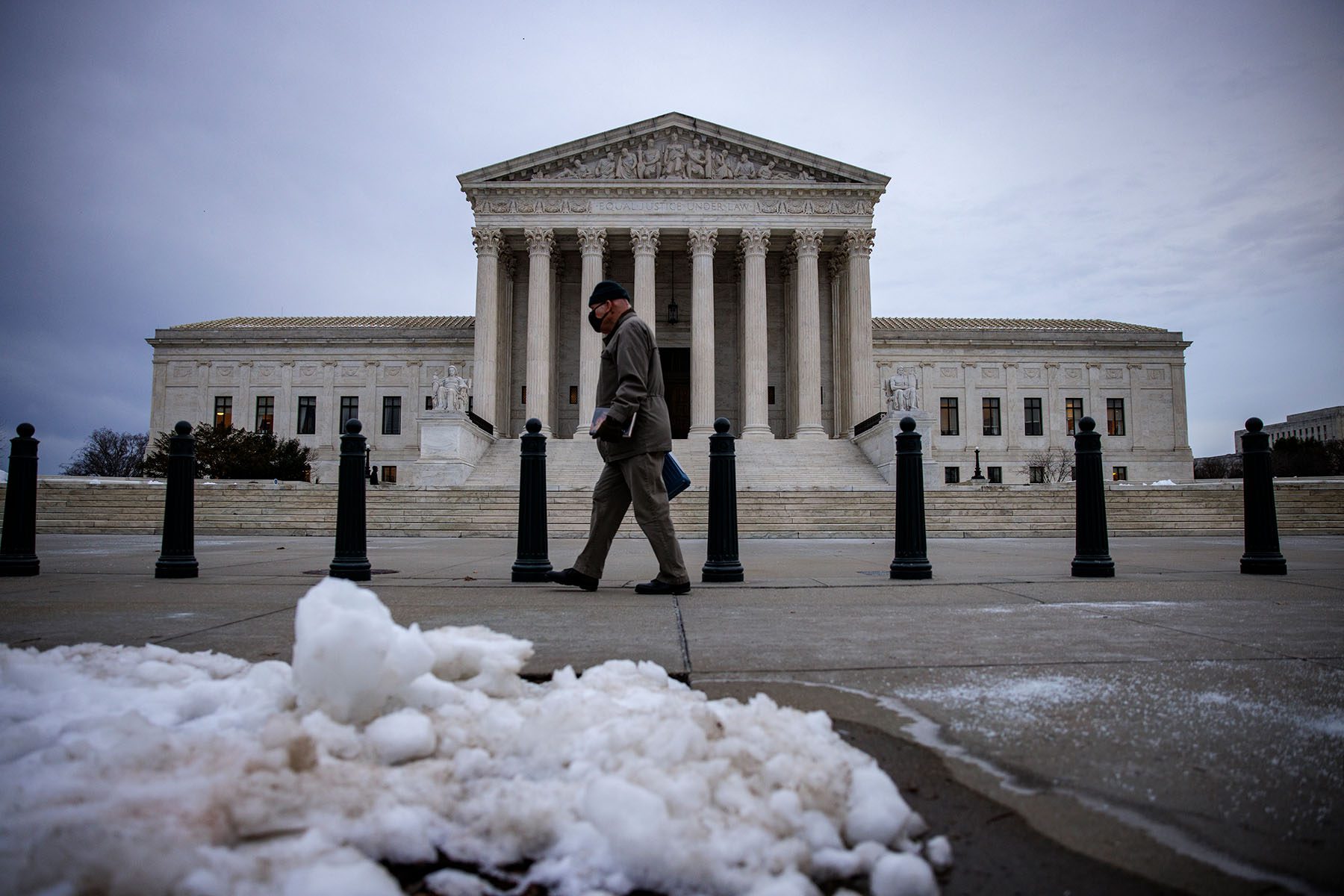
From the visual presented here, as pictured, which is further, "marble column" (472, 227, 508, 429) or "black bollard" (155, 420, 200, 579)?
"marble column" (472, 227, 508, 429)

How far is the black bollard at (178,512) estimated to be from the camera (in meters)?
6.30

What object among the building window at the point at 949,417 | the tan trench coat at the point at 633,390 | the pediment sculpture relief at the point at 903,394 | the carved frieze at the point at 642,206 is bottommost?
the tan trench coat at the point at 633,390

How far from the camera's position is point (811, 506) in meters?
19.4

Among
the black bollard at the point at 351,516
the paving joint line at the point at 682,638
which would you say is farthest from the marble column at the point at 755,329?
the paving joint line at the point at 682,638

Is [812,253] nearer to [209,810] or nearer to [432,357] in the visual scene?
Answer: [432,357]

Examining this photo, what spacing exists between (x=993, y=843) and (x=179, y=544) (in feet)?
21.9

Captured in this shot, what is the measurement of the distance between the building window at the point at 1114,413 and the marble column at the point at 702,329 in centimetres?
2705

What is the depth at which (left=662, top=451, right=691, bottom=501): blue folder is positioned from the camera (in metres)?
5.46

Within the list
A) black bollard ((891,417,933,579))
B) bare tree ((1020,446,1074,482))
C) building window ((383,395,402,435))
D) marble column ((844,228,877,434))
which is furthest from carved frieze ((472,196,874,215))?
black bollard ((891,417,933,579))

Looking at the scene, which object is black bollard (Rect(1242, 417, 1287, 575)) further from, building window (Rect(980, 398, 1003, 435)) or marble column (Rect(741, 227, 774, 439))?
building window (Rect(980, 398, 1003, 435))

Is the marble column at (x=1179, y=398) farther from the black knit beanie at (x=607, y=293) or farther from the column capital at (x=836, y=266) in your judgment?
the black knit beanie at (x=607, y=293)

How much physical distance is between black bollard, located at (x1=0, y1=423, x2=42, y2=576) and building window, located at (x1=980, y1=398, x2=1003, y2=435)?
47.0 m

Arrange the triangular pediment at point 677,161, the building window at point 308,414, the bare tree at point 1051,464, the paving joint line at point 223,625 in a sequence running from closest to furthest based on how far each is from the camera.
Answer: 1. the paving joint line at point 223,625
2. the triangular pediment at point 677,161
3. the bare tree at point 1051,464
4. the building window at point 308,414

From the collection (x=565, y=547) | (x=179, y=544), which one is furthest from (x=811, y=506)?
(x=179, y=544)
